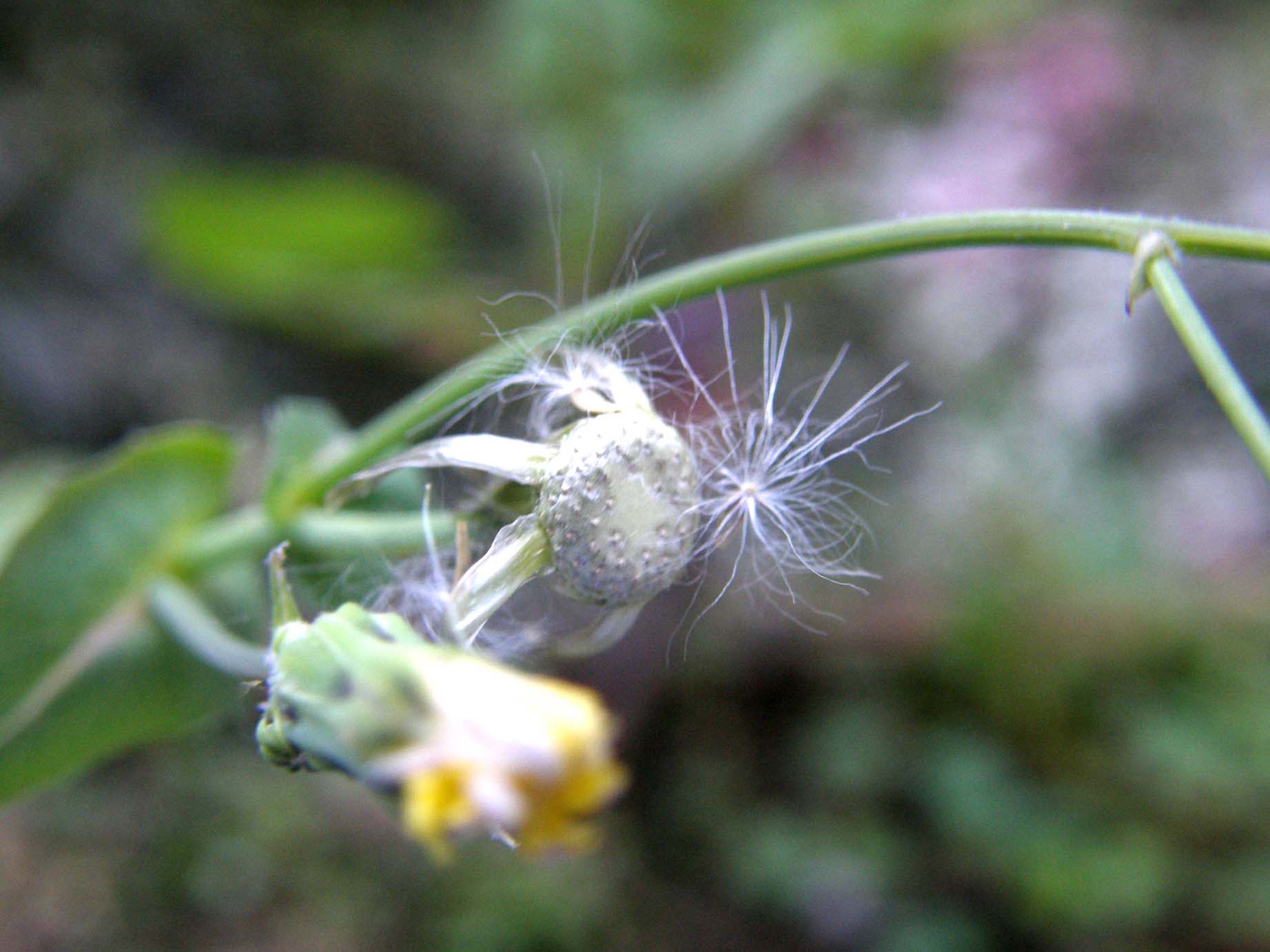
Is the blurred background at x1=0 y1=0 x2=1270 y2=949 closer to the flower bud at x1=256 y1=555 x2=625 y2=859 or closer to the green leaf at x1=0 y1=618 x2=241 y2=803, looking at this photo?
the green leaf at x1=0 y1=618 x2=241 y2=803

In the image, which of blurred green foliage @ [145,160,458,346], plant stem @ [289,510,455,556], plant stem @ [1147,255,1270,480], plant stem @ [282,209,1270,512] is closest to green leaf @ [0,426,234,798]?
plant stem @ [289,510,455,556]

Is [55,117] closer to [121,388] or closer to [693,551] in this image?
[121,388]

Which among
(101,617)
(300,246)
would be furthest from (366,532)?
(300,246)

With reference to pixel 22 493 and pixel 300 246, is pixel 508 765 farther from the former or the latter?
pixel 300 246

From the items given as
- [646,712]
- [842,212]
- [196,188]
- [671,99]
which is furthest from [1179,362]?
[196,188]

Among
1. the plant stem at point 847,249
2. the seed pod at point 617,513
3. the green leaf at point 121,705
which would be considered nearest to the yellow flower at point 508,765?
the seed pod at point 617,513

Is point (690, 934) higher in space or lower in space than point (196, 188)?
lower
